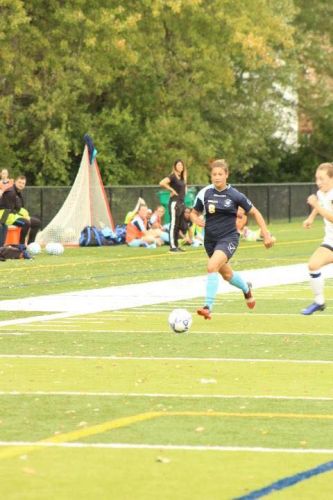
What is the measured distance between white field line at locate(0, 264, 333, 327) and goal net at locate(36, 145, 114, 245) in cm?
1165

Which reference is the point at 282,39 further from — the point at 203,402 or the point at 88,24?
the point at 203,402

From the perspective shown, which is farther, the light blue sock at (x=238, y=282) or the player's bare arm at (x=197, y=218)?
the light blue sock at (x=238, y=282)

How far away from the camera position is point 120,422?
32.5ft

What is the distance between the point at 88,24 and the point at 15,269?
2184 cm

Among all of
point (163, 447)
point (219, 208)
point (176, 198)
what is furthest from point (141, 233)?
point (163, 447)

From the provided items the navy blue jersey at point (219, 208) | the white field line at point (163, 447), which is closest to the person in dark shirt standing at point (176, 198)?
the navy blue jersey at point (219, 208)

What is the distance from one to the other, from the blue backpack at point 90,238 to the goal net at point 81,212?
1.12ft

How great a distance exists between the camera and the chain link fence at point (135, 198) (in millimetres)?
41531

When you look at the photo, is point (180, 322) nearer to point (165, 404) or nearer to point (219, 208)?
point (219, 208)

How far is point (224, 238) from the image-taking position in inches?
687

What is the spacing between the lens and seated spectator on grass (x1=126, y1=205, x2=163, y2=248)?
1396 inches

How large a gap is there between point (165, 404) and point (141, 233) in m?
25.4

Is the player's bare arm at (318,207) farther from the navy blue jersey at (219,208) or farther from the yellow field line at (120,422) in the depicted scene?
the yellow field line at (120,422)

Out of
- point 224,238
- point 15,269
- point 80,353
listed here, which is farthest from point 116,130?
point 80,353
